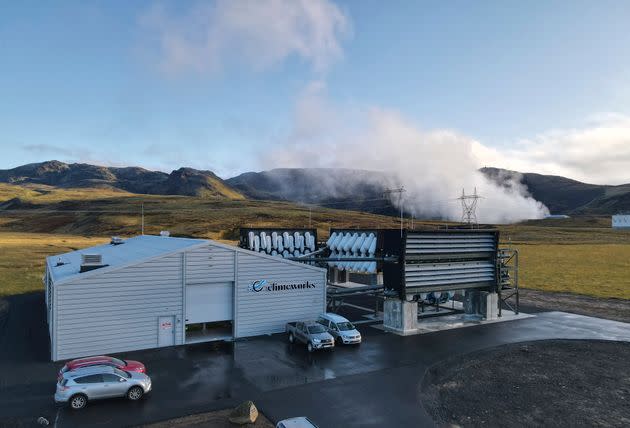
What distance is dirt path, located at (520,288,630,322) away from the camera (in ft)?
127

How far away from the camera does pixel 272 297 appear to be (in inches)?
1240

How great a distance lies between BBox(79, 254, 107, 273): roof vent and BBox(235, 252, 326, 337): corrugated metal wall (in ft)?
30.4

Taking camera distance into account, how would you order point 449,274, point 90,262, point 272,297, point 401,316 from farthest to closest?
point 449,274
point 401,316
point 272,297
point 90,262

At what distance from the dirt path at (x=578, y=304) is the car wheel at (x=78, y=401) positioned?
36.9 m

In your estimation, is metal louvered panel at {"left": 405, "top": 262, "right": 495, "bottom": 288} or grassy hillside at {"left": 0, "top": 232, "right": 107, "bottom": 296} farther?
grassy hillside at {"left": 0, "top": 232, "right": 107, "bottom": 296}

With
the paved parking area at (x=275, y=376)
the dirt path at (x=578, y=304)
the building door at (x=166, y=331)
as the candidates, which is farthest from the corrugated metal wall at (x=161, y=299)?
the dirt path at (x=578, y=304)

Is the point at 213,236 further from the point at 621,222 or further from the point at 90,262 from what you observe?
the point at 621,222

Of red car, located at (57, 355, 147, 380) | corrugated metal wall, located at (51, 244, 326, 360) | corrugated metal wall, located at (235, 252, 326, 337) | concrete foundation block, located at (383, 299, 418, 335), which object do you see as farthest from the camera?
concrete foundation block, located at (383, 299, 418, 335)

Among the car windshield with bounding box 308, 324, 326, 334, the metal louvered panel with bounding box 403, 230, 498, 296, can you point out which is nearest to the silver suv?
the car windshield with bounding box 308, 324, 326, 334

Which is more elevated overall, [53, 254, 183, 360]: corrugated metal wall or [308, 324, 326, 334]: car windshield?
[53, 254, 183, 360]: corrugated metal wall

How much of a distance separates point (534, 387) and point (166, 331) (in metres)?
21.5

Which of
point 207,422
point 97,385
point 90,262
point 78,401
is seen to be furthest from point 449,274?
point 78,401

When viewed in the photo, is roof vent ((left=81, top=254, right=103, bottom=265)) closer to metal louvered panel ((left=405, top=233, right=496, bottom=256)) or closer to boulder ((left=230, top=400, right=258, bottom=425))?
boulder ((left=230, top=400, right=258, bottom=425))

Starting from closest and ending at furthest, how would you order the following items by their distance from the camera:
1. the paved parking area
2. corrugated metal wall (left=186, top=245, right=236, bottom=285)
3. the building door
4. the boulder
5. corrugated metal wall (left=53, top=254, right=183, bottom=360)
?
the boulder < the paved parking area < corrugated metal wall (left=53, top=254, right=183, bottom=360) < the building door < corrugated metal wall (left=186, top=245, right=236, bottom=285)
